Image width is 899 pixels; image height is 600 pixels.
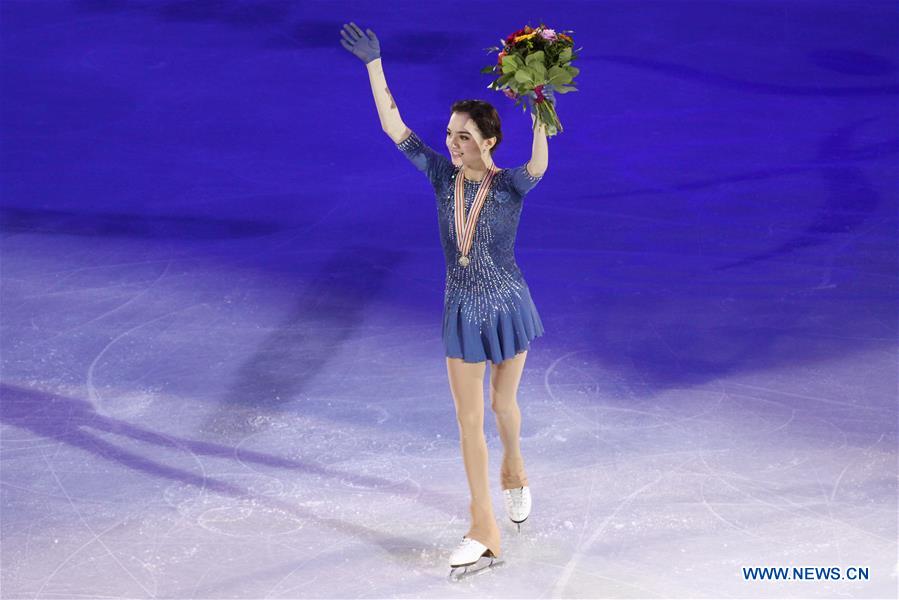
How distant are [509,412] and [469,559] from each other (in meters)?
0.66

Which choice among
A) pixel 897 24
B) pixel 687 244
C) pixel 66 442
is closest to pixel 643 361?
pixel 687 244

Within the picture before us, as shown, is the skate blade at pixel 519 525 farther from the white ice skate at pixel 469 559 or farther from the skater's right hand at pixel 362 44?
the skater's right hand at pixel 362 44

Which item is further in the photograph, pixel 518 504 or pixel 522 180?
pixel 518 504

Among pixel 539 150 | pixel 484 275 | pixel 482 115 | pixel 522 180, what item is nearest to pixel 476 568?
pixel 484 275

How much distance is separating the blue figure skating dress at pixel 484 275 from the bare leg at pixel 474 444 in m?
0.07

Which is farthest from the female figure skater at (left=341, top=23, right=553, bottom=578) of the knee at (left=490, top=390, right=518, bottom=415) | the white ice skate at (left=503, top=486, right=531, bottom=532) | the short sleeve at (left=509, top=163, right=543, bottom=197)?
the white ice skate at (left=503, top=486, right=531, bottom=532)

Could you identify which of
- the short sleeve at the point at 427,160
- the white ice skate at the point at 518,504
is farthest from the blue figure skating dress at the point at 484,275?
the white ice skate at the point at 518,504

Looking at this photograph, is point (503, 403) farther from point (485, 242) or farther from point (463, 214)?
point (463, 214)

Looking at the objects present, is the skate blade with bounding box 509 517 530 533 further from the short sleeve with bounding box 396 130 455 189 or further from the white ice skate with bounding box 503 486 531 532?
the short sleeve with bounding box 396 130 455 189

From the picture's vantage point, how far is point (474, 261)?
5.16 meters

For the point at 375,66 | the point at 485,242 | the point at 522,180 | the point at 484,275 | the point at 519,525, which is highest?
the point at 375,66

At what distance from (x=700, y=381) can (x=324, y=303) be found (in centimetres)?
238

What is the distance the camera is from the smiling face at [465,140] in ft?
16.6

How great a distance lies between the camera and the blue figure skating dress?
16.8ft
